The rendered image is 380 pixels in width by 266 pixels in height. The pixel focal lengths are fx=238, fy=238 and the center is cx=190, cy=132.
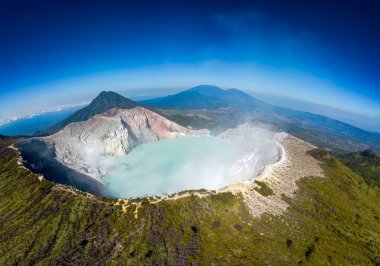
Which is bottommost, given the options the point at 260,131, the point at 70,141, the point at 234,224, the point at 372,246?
the point at 372,246

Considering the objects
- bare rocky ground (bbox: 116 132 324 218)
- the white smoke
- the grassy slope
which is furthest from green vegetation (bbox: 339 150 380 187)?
the white smoke

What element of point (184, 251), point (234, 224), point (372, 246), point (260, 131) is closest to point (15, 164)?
point (184, 251)

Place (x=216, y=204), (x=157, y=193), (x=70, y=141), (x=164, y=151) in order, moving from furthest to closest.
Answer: (x=164, y=151), (x=70, y=141), (x=157, y=193), (x=216, y=204)

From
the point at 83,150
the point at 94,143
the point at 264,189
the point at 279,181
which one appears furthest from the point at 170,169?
the point at 279,181

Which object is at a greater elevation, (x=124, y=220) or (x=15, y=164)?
(x=15, y=164)

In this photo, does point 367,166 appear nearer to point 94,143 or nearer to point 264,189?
point 264,189

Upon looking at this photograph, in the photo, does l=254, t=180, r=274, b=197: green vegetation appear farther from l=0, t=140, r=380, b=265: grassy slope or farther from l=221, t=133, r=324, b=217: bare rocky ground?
l=0, t=140, r=380, b=265: grassy slope

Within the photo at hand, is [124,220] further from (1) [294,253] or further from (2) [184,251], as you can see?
(1) [294,253]

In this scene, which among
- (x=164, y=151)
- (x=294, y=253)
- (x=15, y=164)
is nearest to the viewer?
(x=294, y=253)
